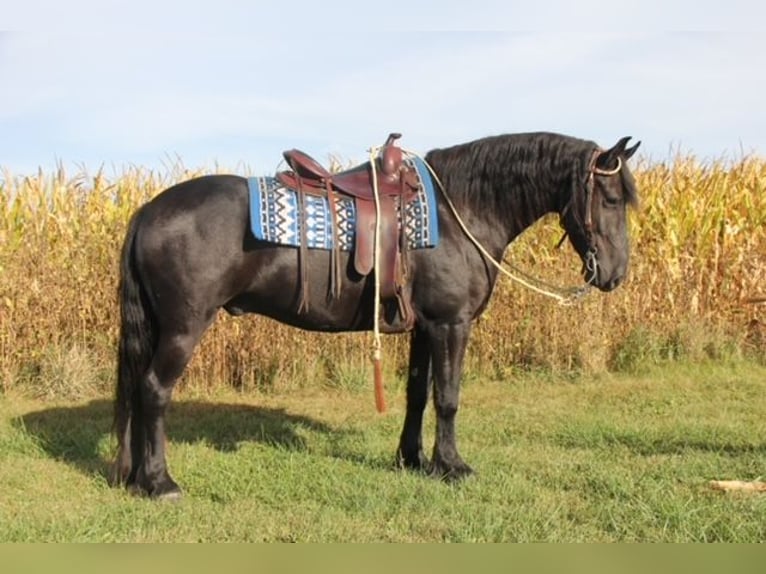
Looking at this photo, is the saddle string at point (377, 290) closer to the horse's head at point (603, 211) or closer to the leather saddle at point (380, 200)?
the leather saddle at point (380, 200)

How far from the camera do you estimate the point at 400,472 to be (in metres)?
4.97

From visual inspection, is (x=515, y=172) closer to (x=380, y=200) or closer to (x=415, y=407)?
(x=380, y=200)

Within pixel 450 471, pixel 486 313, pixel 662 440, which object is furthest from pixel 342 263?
pixel 486 313

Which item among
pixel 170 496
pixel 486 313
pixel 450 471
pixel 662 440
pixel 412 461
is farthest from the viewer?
pixel 486 313

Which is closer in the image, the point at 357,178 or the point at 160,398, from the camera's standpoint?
the point at 160,398

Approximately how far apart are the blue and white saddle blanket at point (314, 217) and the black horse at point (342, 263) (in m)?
0.08

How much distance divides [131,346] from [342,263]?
1.43 meters

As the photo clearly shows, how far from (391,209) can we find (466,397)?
11.7 ft

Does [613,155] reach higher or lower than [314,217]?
higher

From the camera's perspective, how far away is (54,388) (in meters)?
7.70

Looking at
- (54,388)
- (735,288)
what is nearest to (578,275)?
(735,288)

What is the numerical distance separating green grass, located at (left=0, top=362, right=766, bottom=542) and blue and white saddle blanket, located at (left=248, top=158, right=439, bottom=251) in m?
1.56

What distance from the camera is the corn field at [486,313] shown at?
26.2 feet

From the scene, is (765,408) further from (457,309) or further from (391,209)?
(391,209)
